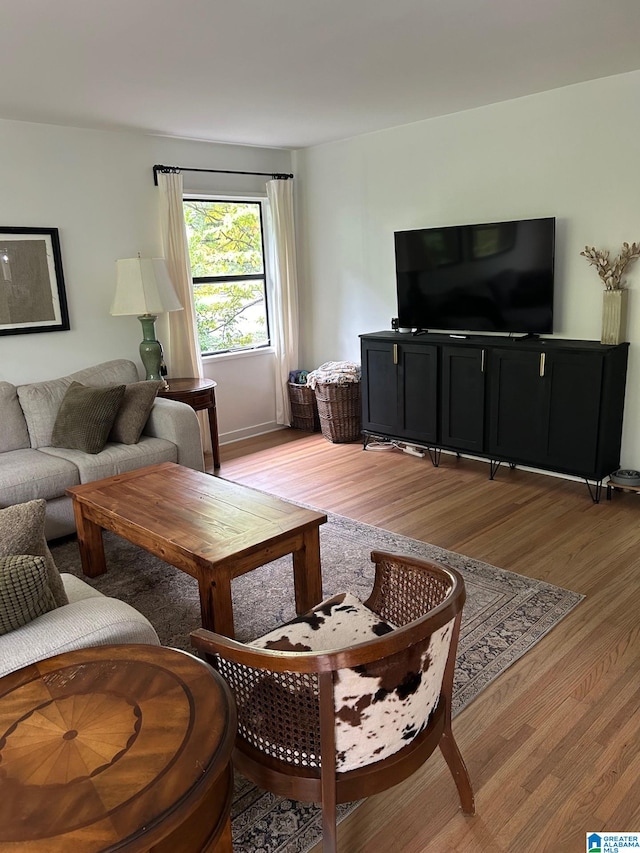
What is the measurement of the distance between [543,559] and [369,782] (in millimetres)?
2024

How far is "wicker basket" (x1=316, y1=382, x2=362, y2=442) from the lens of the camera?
17.5 ft

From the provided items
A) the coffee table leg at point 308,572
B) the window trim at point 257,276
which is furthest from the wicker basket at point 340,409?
the coffee table leg at point 308,572

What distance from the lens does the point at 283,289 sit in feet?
18.9

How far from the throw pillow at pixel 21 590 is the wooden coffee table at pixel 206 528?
0.74m

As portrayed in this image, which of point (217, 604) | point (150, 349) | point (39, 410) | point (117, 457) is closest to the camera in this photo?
point (217, 604)

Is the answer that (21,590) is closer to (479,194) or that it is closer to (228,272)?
(479,194)

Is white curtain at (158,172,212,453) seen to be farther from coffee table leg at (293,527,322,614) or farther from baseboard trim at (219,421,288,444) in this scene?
coffee table leg at (293,527,322,614)

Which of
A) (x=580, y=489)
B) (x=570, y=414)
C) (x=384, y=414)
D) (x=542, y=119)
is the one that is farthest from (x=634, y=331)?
(x=384, y=414)

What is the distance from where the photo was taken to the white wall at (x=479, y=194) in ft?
12.6

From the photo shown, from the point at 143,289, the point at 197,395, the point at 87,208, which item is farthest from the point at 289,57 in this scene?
the point at 197,395

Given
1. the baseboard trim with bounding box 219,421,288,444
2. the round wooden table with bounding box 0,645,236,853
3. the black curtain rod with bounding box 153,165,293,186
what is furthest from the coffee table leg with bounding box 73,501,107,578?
the black curtain rod with bounding box 153,165,293,186

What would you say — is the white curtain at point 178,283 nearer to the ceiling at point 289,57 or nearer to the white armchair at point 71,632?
the ceiling at point 289,57

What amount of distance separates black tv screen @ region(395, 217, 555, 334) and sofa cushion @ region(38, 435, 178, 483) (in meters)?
2.16

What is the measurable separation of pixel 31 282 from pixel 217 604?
2.98 m
